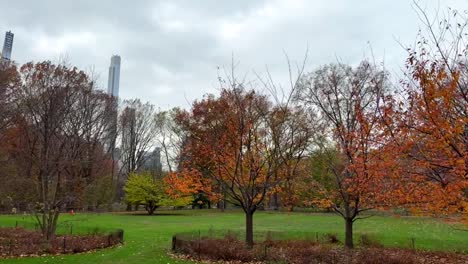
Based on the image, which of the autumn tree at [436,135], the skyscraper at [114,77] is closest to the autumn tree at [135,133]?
the skyscraper at [114,77]

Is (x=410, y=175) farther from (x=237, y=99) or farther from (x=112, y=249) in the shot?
(x=112, y=249)

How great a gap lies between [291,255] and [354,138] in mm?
4180

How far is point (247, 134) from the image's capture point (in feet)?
45.4

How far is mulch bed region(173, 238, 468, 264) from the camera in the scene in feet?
36.9

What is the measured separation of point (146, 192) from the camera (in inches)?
1759

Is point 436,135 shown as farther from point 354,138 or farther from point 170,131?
point 170,131

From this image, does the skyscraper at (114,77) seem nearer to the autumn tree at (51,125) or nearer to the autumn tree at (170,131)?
the autumn tree at (170,131)

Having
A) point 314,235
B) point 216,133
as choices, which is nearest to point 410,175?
point 216,133

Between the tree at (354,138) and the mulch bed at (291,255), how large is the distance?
5.53 ft

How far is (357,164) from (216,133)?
621 cm

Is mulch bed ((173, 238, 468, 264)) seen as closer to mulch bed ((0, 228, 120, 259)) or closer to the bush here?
the bush

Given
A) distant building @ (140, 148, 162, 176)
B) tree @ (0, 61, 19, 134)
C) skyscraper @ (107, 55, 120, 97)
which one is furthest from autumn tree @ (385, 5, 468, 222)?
skyscraper @ (107, 55, 120, 97)

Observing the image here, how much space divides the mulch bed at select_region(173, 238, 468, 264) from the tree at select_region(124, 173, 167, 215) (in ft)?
104

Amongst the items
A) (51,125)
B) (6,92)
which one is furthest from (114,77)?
(51,125)
